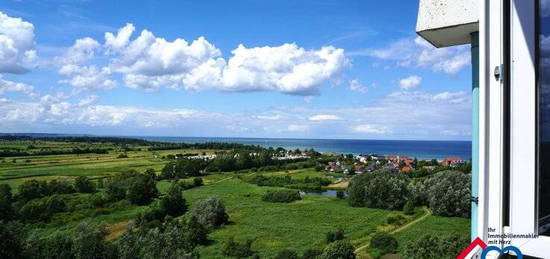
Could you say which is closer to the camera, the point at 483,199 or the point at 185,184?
the point at 483,199

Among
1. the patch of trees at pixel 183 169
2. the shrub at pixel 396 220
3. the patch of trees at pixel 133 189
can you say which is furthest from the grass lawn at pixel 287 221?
the patch of trees at pixel 183 169

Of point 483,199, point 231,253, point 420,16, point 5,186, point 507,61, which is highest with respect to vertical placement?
point 420,16

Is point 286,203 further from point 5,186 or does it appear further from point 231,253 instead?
point 5,186

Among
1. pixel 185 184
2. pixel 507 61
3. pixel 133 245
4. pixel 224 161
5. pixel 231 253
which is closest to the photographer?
pixel 507 61

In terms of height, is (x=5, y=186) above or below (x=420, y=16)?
below

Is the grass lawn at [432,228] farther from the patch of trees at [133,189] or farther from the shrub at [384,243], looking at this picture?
the patch of trees at [133,189]

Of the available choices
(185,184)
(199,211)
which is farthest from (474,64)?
(185,184)

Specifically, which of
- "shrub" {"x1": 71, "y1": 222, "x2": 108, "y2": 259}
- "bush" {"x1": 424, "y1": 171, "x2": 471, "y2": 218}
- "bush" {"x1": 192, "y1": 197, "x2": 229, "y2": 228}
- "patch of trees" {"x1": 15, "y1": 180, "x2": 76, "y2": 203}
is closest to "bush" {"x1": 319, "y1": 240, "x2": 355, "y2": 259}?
"bush" {"x1": 424, "y1": 171, "x2": 471, "y2": 218}
